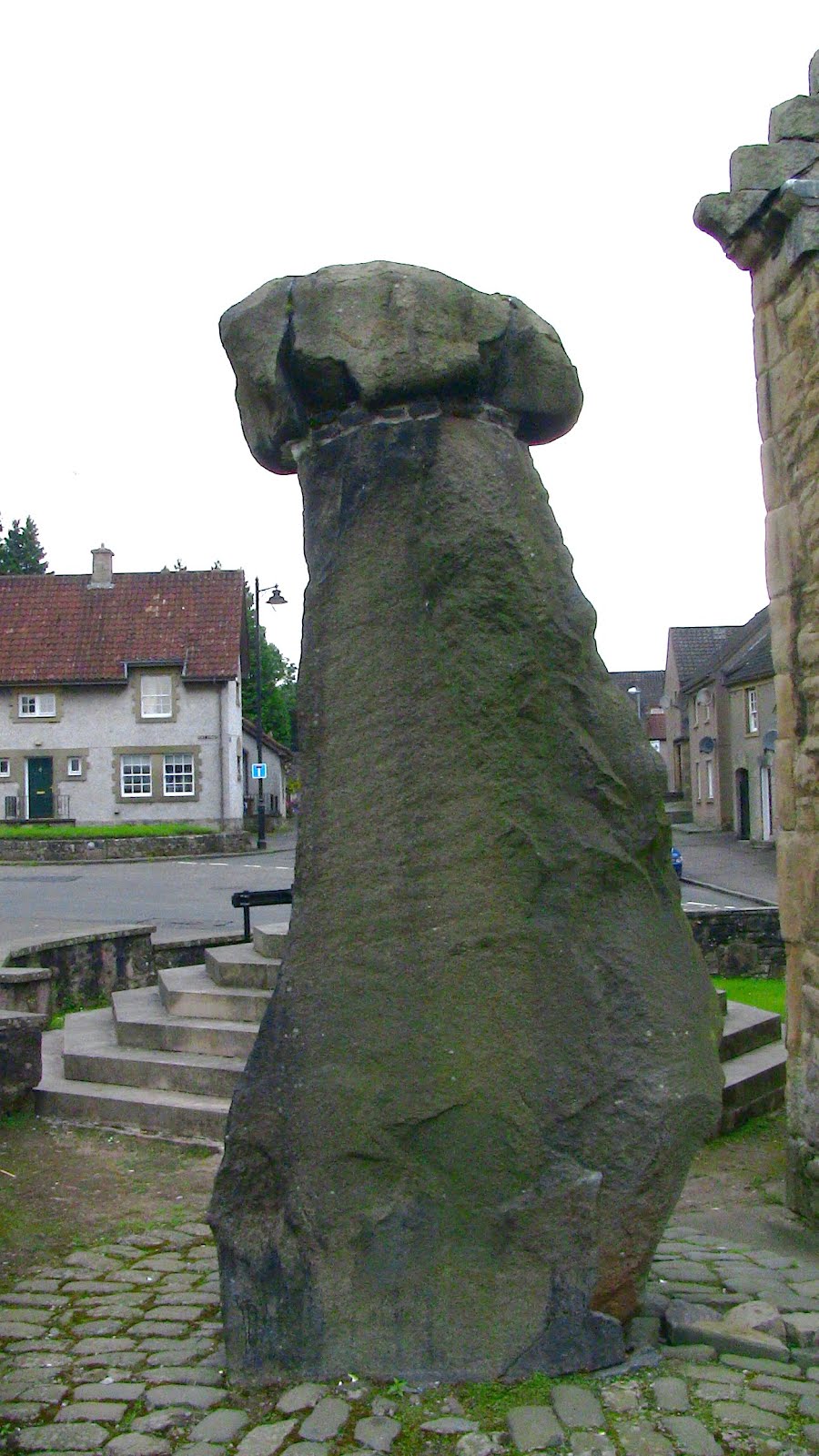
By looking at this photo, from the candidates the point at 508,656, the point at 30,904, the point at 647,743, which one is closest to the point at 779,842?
the point at 647,743

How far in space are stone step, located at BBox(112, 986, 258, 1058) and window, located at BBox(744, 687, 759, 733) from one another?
31937 millimetres

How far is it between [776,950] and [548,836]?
9745 millimetres

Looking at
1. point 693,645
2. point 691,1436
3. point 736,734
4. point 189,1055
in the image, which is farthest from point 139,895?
point 693,645

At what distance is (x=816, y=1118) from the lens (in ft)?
18.2

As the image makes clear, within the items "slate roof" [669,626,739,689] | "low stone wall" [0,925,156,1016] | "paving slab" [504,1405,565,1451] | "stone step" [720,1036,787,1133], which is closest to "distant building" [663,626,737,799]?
"slate roof" [669,626,739,689]

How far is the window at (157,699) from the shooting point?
38.3m

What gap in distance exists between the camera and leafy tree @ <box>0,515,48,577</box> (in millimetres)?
74562

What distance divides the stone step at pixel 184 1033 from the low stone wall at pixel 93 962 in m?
2.13

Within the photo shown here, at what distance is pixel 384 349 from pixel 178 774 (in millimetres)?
35512

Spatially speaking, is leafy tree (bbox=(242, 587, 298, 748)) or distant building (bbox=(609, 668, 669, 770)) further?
distant building (bbox=(609, 668, 669, 770))

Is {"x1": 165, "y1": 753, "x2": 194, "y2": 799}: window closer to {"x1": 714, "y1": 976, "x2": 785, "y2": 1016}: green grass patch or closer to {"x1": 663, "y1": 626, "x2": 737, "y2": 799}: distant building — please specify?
{"x1": 663, "y1": 626, "x2": 737, "y2": 799}: distant building

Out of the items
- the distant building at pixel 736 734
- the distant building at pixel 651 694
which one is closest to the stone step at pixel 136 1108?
the distant building at pixel 736 734

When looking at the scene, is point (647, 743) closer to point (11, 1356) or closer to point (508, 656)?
point (508, 656)

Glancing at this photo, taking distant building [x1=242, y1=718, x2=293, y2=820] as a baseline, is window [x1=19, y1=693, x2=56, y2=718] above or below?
above
